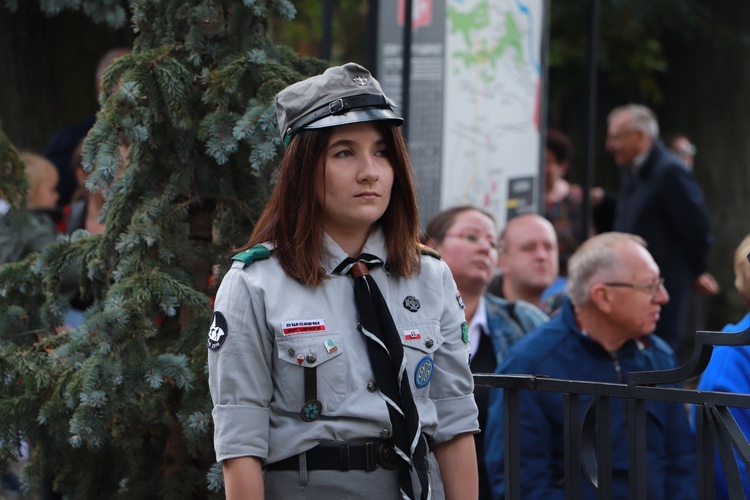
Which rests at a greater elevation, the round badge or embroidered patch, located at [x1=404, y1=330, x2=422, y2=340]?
embroidered patch, located at [x1=404, y1=330, x2=422, y2=340]

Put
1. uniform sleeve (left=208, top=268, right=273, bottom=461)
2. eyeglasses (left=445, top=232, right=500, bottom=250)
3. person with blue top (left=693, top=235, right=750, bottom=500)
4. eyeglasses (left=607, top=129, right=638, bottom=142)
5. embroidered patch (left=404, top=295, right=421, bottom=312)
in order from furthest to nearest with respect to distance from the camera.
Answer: eyeglasses (left=607, top=129, right=638, bottom=142), eyeglasses (left=445, top=232, right=500, bottom=250), person with blue top (left=693, top=235, right=750, bottom=500), embroidered patch (left=404, top=295, right=421, bottom=312), uniform sleeve (left=208, top=268, right=273, bottom=461)

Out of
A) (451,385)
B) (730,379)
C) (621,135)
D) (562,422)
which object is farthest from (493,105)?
(451,385)

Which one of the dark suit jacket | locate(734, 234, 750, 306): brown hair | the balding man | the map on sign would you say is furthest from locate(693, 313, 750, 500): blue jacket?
the dark suit jacket

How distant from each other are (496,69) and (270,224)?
3.81 m

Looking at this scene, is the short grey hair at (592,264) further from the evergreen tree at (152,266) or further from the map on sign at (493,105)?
the evergreen tree at (152,266)

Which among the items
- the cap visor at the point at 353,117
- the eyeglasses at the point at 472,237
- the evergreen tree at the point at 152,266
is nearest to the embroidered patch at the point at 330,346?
the cap visor at the point at 353,117

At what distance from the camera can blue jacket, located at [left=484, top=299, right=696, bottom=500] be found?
12.9 ft

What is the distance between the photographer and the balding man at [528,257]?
18.7 ft

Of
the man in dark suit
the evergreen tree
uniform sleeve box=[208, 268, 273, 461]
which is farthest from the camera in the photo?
the man in dark suit

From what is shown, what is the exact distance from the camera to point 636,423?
8.74 feet

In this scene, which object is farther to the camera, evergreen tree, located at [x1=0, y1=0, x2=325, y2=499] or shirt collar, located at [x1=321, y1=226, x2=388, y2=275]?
evergreen tree, located at [x1=0, y1=0, x2=325, y2=499]

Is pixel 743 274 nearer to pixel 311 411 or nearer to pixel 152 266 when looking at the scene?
pixel 152 266

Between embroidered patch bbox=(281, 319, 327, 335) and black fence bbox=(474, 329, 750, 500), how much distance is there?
0.80 m

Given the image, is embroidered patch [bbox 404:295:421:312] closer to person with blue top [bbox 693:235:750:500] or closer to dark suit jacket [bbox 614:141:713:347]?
person with blue top [bbox 693:235:750:500]
